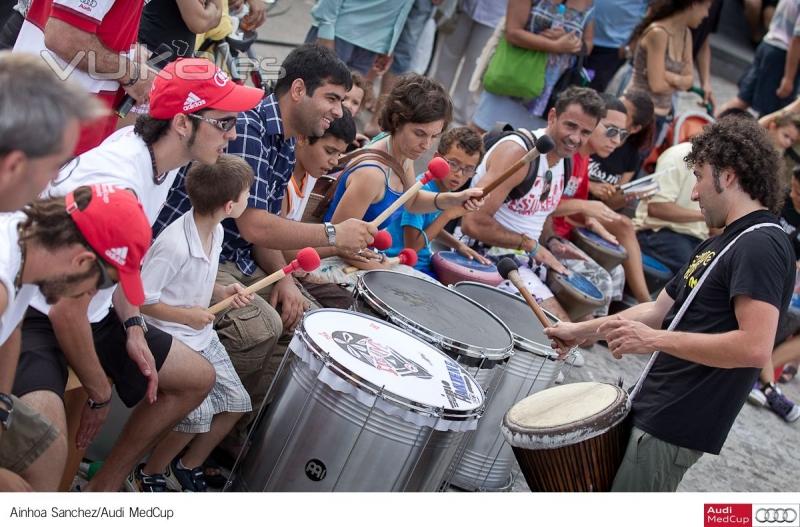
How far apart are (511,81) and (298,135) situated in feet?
10.2

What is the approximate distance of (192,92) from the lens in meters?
3.19

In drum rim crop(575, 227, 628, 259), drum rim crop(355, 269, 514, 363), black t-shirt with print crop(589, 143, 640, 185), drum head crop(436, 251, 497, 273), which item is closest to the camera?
drum rim crop(355, 269, 514, 363)

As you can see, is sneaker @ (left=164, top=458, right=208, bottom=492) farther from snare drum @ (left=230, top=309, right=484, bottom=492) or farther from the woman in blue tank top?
the woman in blue tank top

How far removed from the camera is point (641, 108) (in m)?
6.69

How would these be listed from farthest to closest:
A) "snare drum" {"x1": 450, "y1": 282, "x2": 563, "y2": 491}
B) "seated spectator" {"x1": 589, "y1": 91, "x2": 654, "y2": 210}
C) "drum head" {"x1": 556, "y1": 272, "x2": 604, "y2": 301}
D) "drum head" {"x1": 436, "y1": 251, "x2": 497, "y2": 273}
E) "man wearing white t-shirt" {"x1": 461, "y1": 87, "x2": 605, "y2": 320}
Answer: "seated spectator" {"x1": 589, "y1": 91, "x2": 654, "y2": 210} < "drum head" {"x1": 556, "y1": 272, "x2": 604, "y2": 301} < "man wearing white t-shirt" {"x1": 461, "y1": 87, "x2": 605, "y2": 320} < "drum head" {"x1": 436, "y1": 251, "x2": 497, "y2": 273} < "snare drum" {"x1": 450, "y1": 282, "x2": 563, "y2": 491}

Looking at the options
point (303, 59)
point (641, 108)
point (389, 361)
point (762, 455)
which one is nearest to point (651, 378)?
point (389, 361)

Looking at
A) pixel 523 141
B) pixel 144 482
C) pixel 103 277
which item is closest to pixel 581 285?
pixel 523 141

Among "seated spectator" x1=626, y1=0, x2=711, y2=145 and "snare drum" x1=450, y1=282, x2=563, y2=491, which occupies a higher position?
"seated spectator" x1=626, y1=0, x2=711, y2=145

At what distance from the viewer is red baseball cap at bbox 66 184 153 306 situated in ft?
7.92

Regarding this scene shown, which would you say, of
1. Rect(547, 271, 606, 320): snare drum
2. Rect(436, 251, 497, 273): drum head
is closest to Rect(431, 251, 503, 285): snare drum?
Rect(436, 251, 497, 273): drum head

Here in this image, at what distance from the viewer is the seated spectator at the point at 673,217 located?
675cm

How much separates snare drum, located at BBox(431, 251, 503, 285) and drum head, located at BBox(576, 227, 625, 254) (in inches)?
48.3

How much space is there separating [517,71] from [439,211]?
216 centimetres
